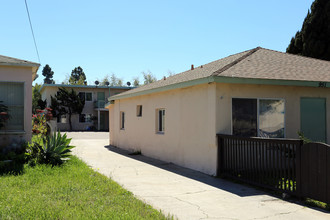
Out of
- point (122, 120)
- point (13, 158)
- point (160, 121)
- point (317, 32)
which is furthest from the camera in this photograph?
point (317, 32)

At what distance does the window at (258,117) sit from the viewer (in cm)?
927

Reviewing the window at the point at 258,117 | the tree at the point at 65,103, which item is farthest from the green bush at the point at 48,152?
the tree at the point at 65,103

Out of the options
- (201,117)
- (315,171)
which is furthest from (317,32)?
(315,171)

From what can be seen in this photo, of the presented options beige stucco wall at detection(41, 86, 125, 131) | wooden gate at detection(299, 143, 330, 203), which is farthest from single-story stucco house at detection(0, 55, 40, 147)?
beige stucco wall at detection(41, 86, 125, 131)

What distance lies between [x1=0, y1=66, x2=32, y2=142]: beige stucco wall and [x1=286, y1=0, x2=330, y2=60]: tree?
1781 centimetres

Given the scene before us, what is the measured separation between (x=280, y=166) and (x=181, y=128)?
4.62 metres

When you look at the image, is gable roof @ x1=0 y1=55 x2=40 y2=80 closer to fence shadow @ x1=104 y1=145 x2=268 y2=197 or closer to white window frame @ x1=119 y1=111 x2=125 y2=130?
fence shadow @ x1=104 y1=145 x2=268 y2=197

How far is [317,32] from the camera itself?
829 inches

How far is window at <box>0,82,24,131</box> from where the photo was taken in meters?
10.6

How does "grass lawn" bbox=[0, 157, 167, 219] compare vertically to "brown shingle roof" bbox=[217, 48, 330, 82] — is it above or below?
below

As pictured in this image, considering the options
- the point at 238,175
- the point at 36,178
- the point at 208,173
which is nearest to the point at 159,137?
the point at 208,173

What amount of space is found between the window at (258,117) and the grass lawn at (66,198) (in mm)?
4101

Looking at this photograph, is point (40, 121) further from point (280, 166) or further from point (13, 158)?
point (280, 166)

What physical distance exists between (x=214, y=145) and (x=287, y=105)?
286cm
